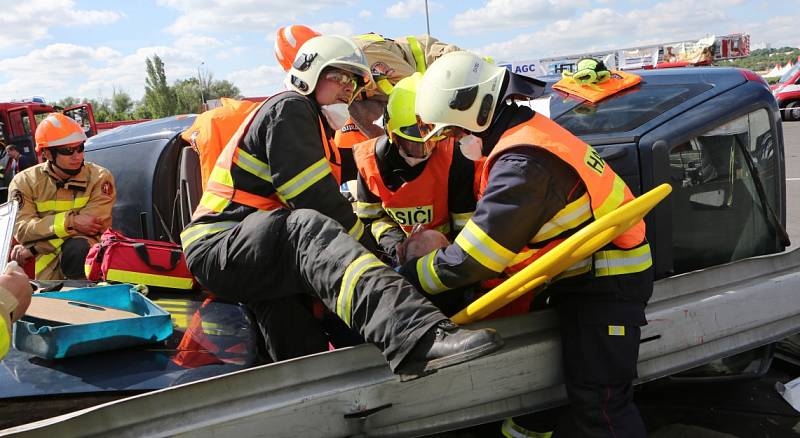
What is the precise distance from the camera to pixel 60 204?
15.2ft

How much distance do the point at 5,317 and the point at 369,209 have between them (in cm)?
189

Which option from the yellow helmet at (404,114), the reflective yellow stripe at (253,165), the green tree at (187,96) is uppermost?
the yellow helmet at (404,114)

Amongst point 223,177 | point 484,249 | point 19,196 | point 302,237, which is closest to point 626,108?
point 484,249

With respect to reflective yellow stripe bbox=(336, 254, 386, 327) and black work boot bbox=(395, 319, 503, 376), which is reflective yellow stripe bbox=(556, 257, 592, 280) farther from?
reflective yellow stripe bbox=(336, 254, 386, 327)

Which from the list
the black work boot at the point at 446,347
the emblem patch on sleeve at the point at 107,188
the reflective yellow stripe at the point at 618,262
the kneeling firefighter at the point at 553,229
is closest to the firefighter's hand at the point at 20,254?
the emblem patch on sleeve at the point at 107,188

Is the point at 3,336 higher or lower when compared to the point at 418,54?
lower

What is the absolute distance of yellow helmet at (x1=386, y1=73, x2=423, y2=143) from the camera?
9.87ft

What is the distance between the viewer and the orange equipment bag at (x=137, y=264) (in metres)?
3.50

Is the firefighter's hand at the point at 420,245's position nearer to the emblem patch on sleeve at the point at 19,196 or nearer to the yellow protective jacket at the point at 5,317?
the yellow protective jacket at the point at 5,317

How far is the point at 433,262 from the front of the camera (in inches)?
99.1

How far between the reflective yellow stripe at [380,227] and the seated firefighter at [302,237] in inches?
27.8

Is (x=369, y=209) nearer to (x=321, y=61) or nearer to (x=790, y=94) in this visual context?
(x=321, y=61)

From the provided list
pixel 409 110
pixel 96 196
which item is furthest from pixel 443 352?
pixel 96 196

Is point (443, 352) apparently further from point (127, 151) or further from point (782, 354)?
point (127, 151)
